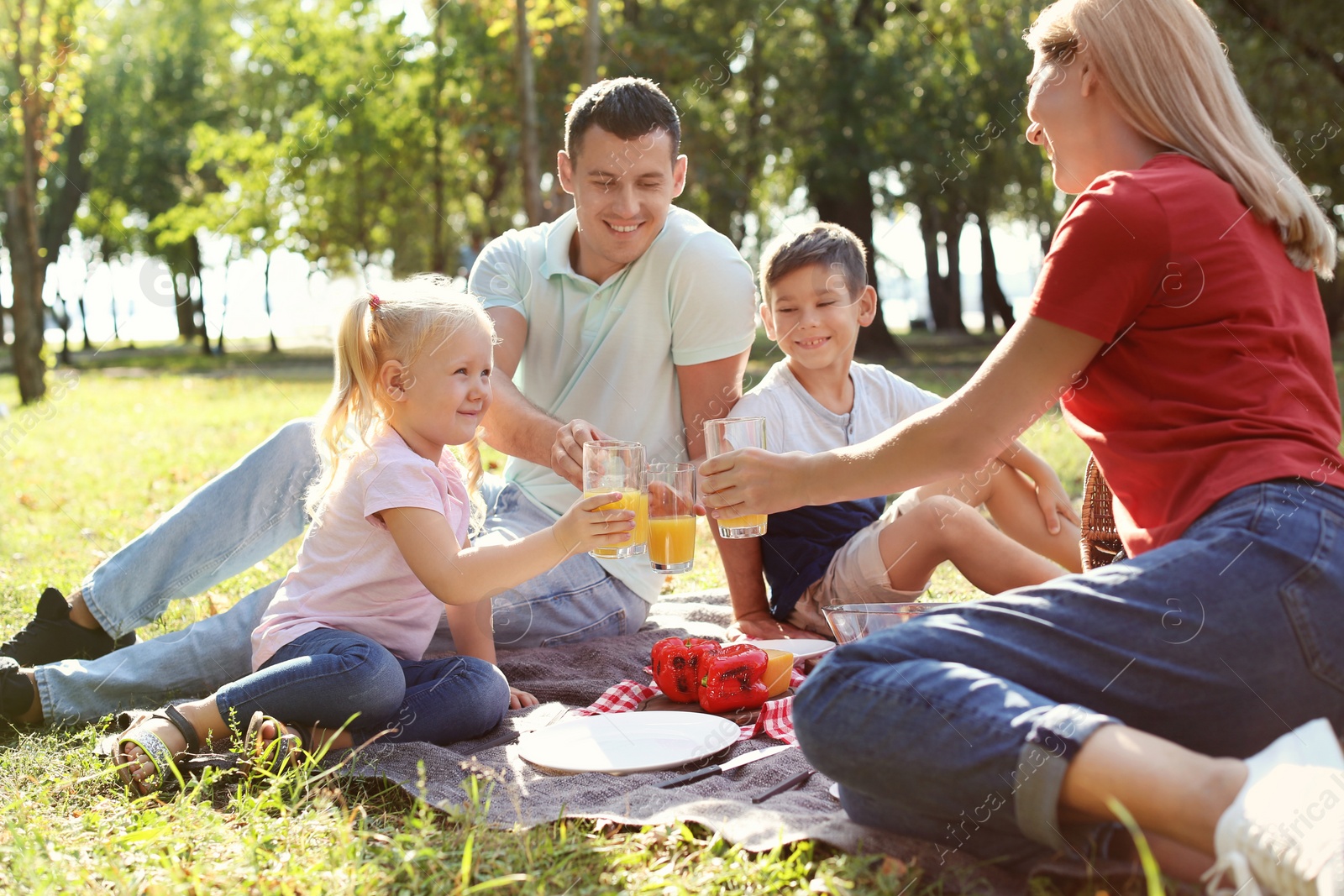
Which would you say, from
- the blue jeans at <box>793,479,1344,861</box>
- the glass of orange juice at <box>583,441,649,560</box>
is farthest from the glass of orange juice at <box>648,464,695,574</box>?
the blue jeans at <box>793,479,1344,861</box>

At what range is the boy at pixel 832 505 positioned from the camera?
162 inches

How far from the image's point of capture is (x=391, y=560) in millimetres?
3408

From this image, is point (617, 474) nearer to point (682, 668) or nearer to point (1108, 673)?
point (682, 668)

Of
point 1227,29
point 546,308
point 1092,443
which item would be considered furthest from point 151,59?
point 1092,443

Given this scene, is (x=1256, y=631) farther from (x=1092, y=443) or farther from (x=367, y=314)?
(x=367, y=314)

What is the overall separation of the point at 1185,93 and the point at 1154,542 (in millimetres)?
1044

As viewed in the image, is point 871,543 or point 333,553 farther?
point 871,543

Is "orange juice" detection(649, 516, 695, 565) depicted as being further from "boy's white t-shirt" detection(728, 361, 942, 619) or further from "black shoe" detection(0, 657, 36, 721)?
"black shoe" detection(0, 657, 36, 721)

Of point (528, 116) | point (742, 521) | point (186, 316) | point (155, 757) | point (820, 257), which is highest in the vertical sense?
point (528, 116)

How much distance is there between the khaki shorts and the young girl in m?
1.17

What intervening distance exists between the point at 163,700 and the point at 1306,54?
17006 mm

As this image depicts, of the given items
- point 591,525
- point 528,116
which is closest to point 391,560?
point 591,525

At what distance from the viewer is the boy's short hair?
4445 millimetres

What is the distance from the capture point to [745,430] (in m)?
3.34
